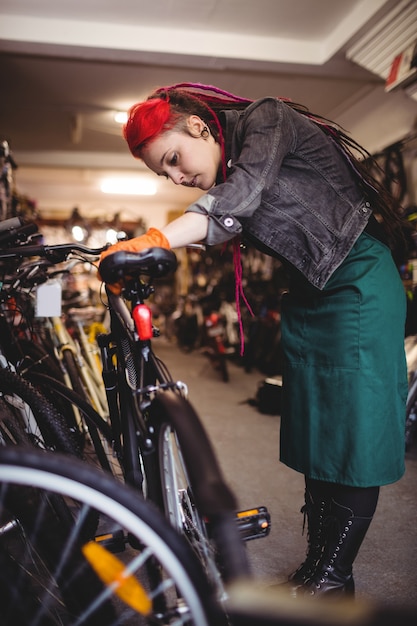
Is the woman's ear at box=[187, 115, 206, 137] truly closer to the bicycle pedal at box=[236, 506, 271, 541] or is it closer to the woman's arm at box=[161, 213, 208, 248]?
the woman's arm at box=[161, 213, 208, 248]

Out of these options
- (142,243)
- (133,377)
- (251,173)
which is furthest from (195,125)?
(133,377)

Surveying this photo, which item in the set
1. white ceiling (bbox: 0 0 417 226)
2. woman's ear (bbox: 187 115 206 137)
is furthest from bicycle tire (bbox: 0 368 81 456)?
white ceiling (bbox: 0 0 417 226)

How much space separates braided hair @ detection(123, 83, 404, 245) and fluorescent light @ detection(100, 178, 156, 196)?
7.45m

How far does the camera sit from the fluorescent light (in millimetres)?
8539

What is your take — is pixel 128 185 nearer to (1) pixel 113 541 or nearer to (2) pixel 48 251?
(2) pixel 48 251

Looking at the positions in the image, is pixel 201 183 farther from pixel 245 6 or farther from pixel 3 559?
pixel 245 6

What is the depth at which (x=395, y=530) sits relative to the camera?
1859mm

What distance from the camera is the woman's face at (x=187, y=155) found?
1.11 meters

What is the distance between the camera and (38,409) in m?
1.39


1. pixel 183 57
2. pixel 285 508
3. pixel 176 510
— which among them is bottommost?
pixel 285 508

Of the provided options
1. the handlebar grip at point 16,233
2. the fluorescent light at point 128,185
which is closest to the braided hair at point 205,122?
the handlebar grip at point 16,233

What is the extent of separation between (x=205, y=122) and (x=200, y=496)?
2.82ft

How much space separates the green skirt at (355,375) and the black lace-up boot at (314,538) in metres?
0.16

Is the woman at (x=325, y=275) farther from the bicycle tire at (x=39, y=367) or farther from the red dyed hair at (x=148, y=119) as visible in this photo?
the bicycle tire at (x=39, y=367)
